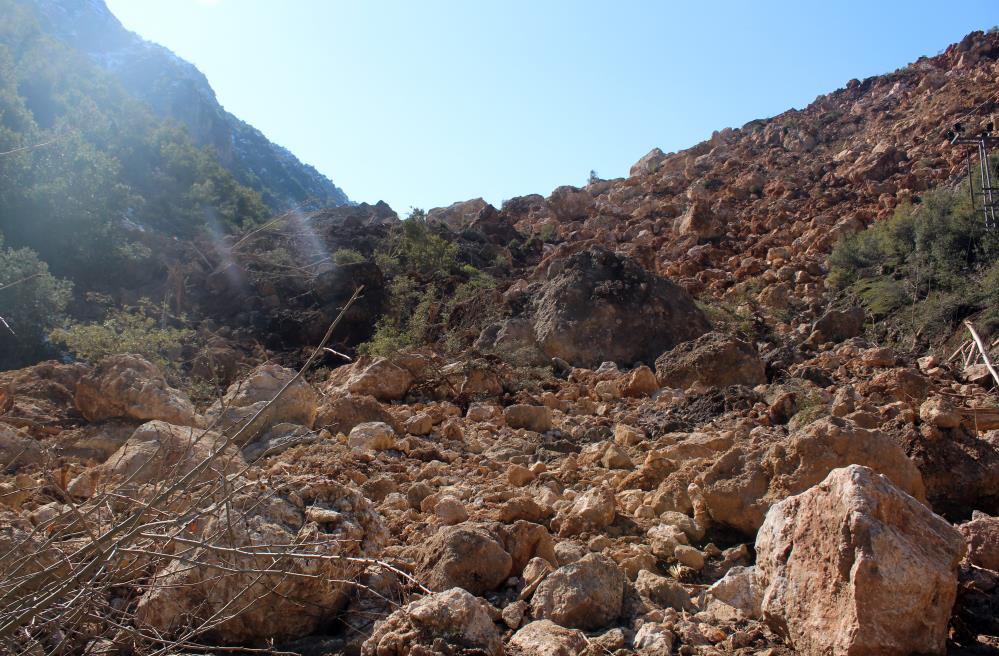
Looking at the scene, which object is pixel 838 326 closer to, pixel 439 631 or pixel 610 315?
pixel 610 315

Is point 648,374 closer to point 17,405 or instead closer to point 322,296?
point 17,405

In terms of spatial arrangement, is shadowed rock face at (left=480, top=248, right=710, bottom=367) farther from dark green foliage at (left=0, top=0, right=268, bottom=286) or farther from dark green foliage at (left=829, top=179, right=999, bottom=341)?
dark green foliage at (left=0, top=0, right=268, bottom=286)

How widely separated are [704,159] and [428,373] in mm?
21823

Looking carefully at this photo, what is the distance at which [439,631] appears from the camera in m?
2.10

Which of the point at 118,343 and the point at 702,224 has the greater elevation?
the point at 702,224

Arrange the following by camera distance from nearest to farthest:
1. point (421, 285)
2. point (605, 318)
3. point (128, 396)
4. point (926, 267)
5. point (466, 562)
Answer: point (466, 562) → point (128, 396) → point (605, 318) → point (926, 267) → point (421, 285)

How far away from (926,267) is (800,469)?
1083cm

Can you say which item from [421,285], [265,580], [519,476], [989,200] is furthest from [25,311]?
[989,200]

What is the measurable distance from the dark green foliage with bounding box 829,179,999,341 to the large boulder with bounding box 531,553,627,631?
9.16 m

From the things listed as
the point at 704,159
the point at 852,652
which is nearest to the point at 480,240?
the point at 704,159

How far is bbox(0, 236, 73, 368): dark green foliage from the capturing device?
36.4 ft

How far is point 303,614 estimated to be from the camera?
2.46 m

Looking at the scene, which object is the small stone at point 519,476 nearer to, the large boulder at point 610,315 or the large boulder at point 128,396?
the large boulder at point 128,396

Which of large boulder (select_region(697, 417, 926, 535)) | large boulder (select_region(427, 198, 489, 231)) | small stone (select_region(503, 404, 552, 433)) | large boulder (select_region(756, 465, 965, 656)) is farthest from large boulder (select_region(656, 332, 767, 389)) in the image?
large boulder (select_region(427, 198, 489, 231))
